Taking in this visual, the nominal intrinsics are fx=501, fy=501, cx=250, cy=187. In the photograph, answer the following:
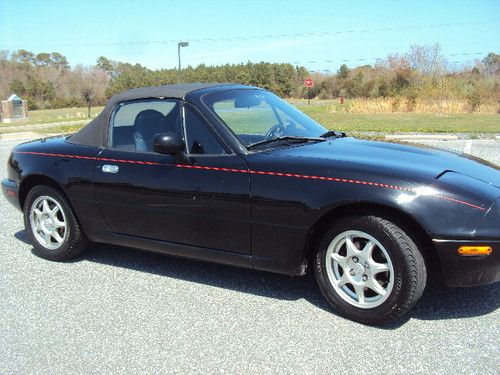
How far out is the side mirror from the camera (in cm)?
362

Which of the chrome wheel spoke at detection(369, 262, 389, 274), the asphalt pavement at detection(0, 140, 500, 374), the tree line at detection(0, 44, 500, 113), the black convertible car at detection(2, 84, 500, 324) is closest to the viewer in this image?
the asphalt pavement at detection(0, 140, 500, 374)

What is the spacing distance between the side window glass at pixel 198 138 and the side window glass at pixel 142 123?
10cm

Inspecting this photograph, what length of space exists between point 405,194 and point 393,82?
3897 centimetres

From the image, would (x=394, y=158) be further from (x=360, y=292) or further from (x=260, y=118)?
(x=260, y=118)

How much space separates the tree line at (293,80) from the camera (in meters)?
30.7

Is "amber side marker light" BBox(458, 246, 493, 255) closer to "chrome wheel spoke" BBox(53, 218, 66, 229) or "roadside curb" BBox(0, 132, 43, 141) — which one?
"chrome wheel spoke" BBox(53, 218, 66, 229)

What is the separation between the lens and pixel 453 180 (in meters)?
3.12

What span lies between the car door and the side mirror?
0.30 ft

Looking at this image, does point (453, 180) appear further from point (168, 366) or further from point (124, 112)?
point (124, 112)

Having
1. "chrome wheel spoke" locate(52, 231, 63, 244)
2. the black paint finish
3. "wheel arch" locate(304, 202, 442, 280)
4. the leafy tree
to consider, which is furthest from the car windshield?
the leafy tree

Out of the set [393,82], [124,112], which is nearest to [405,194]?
[124,112]

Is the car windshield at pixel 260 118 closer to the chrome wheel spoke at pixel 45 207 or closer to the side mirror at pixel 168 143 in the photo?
the side mirror at pixel 168 143

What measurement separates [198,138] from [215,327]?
1392 millimetres

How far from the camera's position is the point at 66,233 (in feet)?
14.8
